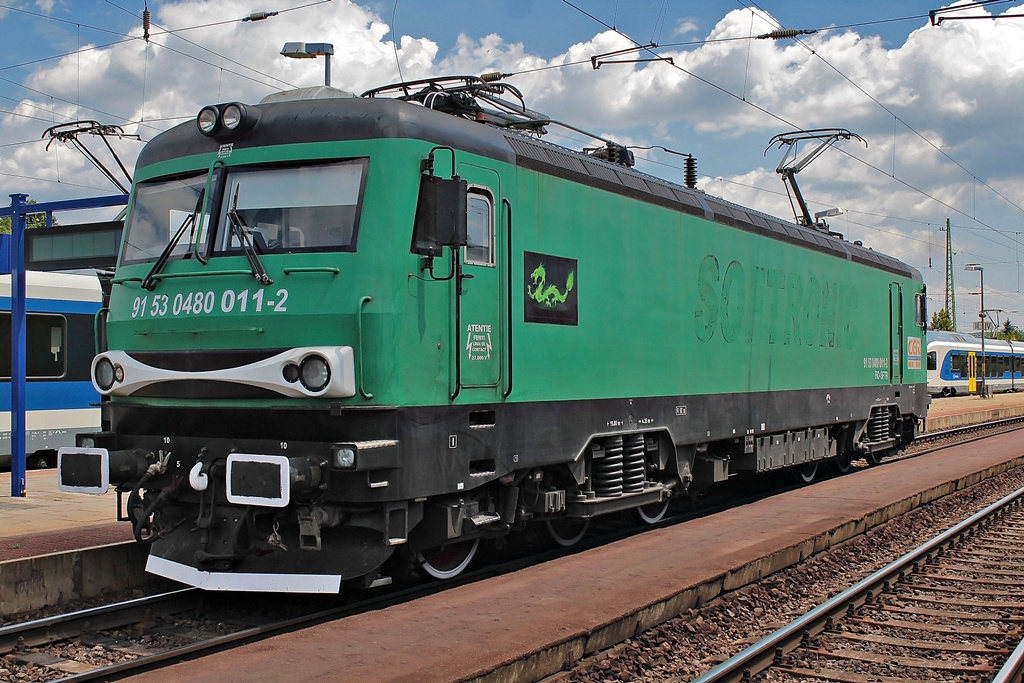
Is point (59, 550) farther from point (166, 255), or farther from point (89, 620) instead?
point (166, 255)

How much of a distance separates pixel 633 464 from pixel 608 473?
57 cm

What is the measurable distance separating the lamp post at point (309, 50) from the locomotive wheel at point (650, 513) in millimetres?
5716

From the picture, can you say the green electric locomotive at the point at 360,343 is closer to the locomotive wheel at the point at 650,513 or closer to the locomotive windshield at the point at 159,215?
the locomotive windshield at the point at 159,215

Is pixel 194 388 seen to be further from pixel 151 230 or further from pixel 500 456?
pixel 500 456

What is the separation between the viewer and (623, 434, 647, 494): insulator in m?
9.83

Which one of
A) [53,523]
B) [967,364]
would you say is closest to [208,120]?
[53,523]

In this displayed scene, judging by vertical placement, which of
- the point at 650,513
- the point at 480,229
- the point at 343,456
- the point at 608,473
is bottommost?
the point at 650,513

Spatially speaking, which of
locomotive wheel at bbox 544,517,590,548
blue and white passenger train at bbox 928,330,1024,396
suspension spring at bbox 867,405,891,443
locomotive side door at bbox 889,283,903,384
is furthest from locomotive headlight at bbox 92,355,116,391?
blue and white passenger train at bbox 928,330,1024,396

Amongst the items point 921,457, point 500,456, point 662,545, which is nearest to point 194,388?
point 500,456

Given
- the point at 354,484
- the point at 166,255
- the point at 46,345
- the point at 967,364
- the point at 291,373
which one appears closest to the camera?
the point at 354,484

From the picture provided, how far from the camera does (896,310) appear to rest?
60.0 feet

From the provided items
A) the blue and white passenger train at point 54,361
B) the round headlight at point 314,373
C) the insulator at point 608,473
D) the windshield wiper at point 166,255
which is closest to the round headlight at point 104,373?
the windshield wiper at point 166,255

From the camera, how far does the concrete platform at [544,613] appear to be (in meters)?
5.63

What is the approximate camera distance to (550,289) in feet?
28.3
